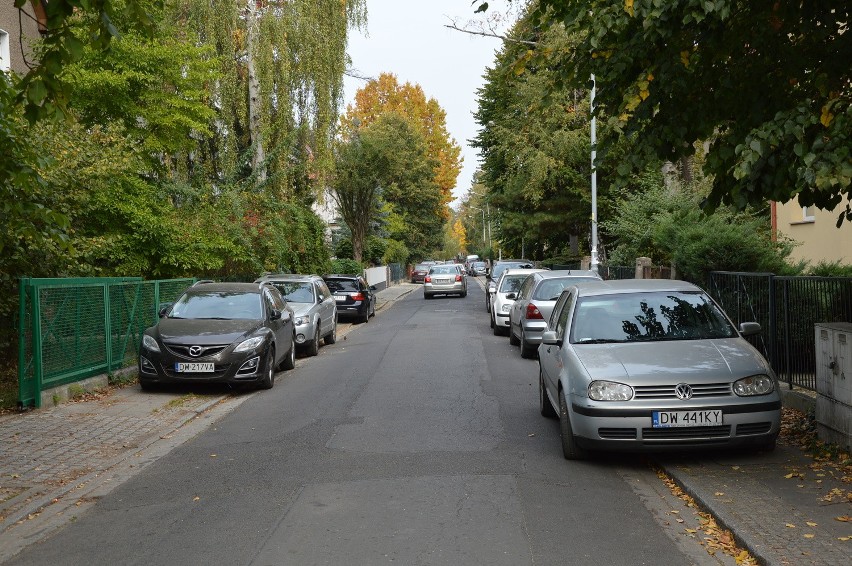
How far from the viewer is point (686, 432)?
7168mm

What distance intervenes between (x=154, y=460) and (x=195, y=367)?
4.15m

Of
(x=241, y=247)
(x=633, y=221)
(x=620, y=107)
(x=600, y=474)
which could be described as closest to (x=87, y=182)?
(x=241, y=247)

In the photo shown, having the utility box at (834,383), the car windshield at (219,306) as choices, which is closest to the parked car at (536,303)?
the car windshield at (219,306)

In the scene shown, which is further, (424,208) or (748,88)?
(424,208)

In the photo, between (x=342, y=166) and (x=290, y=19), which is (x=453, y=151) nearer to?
(x=342, y=166)

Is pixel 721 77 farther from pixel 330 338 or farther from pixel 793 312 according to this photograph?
pixel 330 338

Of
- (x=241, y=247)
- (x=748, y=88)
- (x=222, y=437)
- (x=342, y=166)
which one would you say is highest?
(x=342, y=166)

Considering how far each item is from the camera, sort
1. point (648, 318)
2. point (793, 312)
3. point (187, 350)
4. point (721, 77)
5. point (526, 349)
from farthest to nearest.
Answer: point (526, 349) → point (187, 350) → point (793, 312) → point (721, 77) → point (648, 318)

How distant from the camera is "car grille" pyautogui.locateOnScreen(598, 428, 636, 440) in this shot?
7.23 metres

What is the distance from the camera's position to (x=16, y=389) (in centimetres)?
1193

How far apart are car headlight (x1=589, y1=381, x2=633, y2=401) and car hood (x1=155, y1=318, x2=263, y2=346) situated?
7.01 metres

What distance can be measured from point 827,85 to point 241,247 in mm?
14846

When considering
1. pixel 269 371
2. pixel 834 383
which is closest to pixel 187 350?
pixel 269 371

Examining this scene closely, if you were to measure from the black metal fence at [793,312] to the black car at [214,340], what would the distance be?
7230 millimetres
